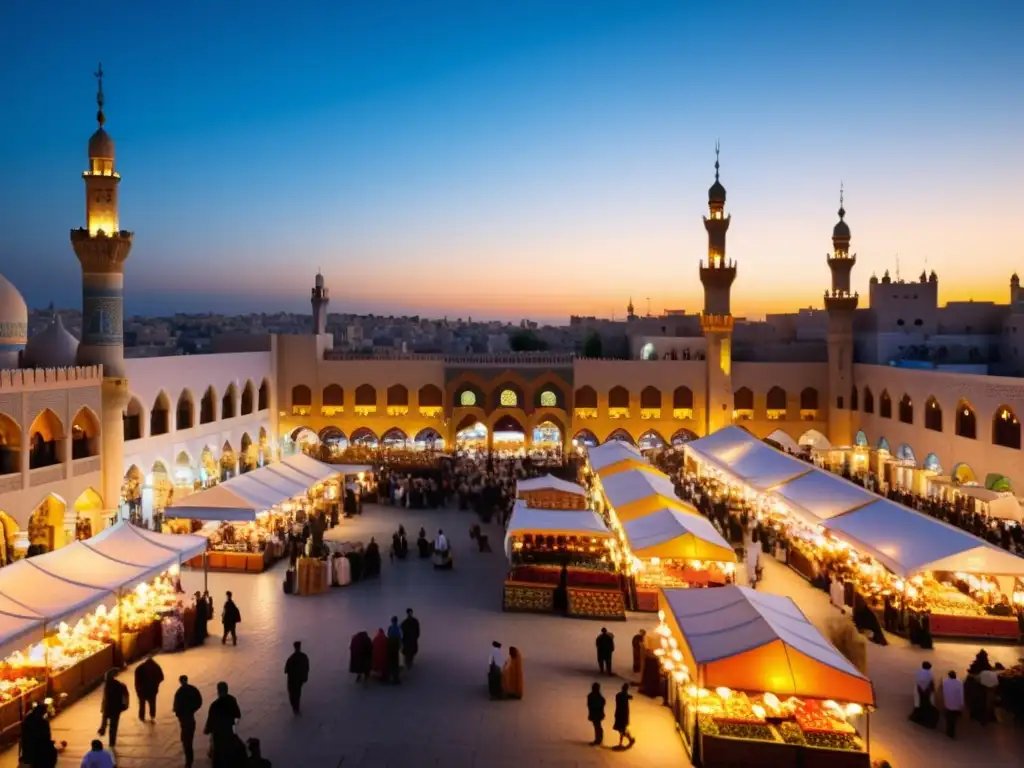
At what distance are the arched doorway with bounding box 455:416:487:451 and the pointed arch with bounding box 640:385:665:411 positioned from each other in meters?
5.80

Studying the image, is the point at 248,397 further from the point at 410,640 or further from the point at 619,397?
the point at 410,640

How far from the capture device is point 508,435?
32.0m

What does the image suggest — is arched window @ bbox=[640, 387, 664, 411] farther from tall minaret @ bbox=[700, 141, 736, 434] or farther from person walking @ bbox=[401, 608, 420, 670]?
person walking @ bbox=[401, 608, 420, 670]

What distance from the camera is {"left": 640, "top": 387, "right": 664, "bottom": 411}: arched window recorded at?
31.6 metres

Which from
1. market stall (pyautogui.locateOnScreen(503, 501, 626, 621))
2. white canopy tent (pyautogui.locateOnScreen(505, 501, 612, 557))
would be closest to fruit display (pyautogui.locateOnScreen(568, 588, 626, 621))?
market stall (pyautogui.locateOnScreen(503, 501, 626, 621))

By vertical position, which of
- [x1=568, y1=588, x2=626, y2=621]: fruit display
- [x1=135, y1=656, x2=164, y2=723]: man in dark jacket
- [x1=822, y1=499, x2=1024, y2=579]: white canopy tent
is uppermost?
[x1=822, y1=499, x2=1024, y2=579]: white canopy tent

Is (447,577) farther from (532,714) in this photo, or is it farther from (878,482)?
(878,482)

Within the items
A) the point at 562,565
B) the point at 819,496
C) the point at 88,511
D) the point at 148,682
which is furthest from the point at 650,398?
the point at 148,682

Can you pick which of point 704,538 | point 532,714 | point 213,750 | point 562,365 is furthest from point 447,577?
point 562,365

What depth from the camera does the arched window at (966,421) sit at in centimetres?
2144

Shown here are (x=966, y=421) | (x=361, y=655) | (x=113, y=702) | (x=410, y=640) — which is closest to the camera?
(x=113, y=702)

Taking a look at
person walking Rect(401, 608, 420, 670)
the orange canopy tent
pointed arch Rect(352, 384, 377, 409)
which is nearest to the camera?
the orange canopy tent

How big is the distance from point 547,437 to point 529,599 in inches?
772

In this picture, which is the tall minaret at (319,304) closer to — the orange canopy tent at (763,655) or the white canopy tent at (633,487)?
the white canopy tent at (633,487)
